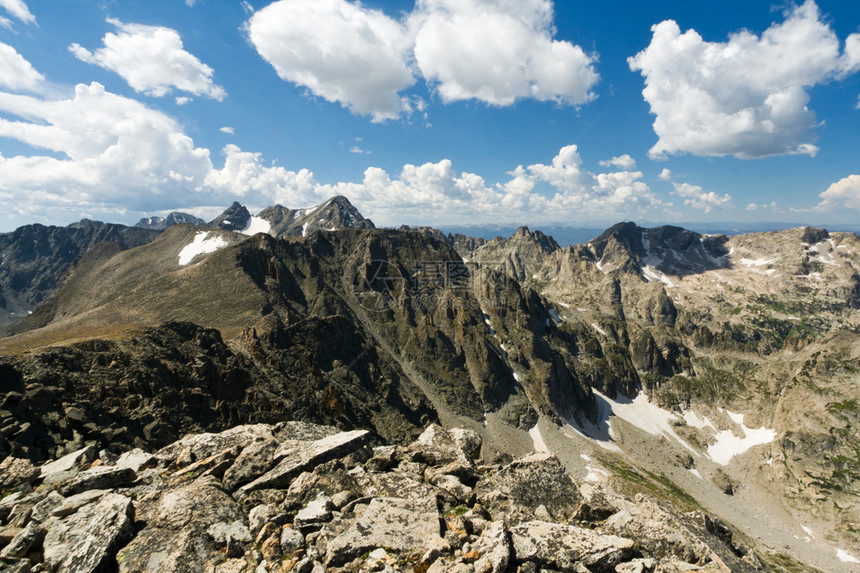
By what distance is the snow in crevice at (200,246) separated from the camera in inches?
7042

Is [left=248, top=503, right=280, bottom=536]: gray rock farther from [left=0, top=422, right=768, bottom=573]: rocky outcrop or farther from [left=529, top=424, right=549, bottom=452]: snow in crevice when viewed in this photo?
[left=529, top=424, right=549, bottom=452]: snow in crevice

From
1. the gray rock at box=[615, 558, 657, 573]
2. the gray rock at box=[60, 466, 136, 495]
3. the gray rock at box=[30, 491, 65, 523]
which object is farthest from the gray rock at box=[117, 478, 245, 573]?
the gray rock at box=[615, 558, 657, 573]

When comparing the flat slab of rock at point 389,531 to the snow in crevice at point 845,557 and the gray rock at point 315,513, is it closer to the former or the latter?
the gray rock at point 315,513

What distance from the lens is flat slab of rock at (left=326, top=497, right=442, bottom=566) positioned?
1051 centimetres

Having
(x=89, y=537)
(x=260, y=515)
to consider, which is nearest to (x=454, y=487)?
(x=260, y=515)

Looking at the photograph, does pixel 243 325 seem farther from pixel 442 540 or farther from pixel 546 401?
pixel 546 401

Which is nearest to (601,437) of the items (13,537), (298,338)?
(298,338)

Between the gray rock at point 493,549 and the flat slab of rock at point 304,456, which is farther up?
the gray rock at point 493,549

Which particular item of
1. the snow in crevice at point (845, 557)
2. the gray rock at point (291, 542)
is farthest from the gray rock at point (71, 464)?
the snow in crevice at point (845, 557)

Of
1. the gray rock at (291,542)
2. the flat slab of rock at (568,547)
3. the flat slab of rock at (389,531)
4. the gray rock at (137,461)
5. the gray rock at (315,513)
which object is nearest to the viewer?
the flat slab of rock at (568,547)

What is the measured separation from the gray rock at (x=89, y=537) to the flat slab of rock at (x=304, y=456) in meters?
3.69

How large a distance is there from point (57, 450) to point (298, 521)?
2625 centimetres

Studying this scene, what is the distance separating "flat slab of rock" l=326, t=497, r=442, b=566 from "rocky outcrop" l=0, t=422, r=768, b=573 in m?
0.04

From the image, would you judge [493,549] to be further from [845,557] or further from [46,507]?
[845,557]
